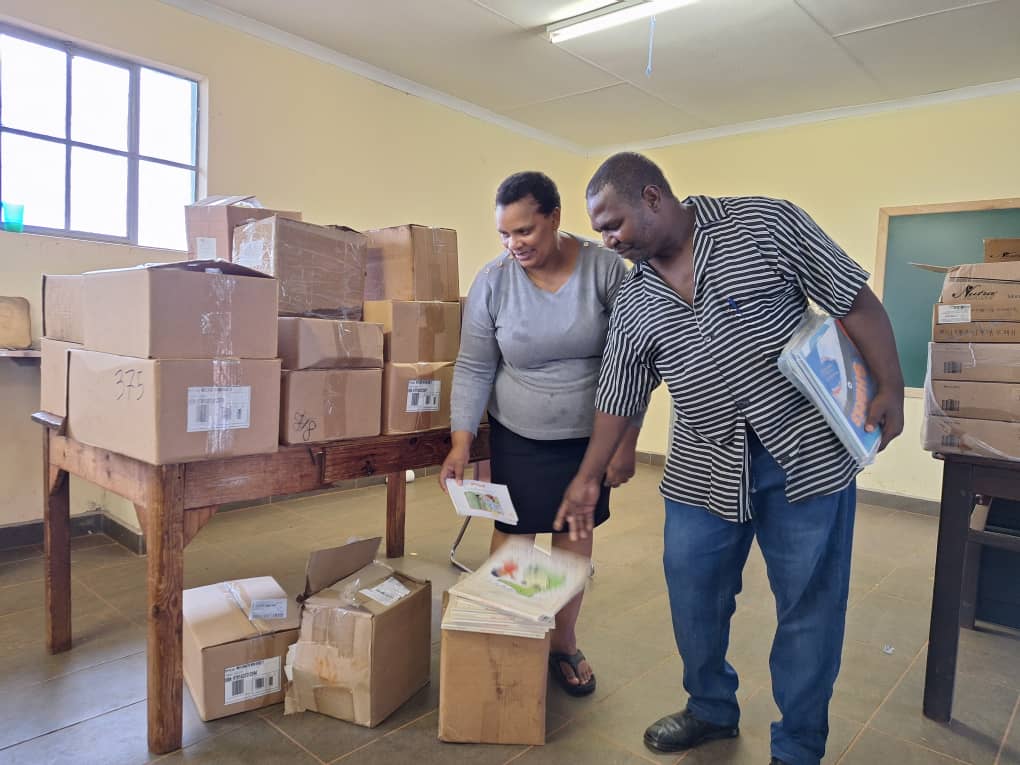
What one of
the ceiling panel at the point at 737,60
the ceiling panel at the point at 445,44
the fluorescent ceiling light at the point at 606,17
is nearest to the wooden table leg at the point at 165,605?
the ceiling panel at the point at 445,44

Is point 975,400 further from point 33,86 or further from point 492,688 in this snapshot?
point 33,86

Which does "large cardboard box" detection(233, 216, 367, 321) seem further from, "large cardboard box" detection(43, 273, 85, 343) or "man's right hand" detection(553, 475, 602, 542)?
"man's right hand" detection(553, 475, 602, 542)

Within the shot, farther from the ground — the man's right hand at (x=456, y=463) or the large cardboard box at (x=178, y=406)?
the large cardboard box at (x=178, y=406)

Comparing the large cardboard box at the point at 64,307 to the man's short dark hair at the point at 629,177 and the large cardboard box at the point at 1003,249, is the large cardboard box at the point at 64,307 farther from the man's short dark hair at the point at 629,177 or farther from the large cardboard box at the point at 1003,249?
the large cardboard box at the point at 1003,249

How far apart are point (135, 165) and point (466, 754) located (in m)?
3.00

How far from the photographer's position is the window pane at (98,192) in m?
3.08

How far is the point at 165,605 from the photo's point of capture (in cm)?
154

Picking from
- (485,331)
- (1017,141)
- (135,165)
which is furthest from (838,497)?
(1017,141)

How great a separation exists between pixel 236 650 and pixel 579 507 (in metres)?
0.93

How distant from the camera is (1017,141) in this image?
3.91m

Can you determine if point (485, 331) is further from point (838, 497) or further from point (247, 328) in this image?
point (838, 497)

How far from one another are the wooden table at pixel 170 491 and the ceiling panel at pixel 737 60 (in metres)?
2.53

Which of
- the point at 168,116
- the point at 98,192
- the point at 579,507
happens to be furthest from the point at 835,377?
the point at 168,116

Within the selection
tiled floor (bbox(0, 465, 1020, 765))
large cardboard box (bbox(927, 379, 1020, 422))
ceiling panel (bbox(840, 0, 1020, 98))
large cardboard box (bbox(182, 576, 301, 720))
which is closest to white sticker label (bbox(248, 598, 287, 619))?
large cardboard box (bbox(182, 576, 301, 720))
